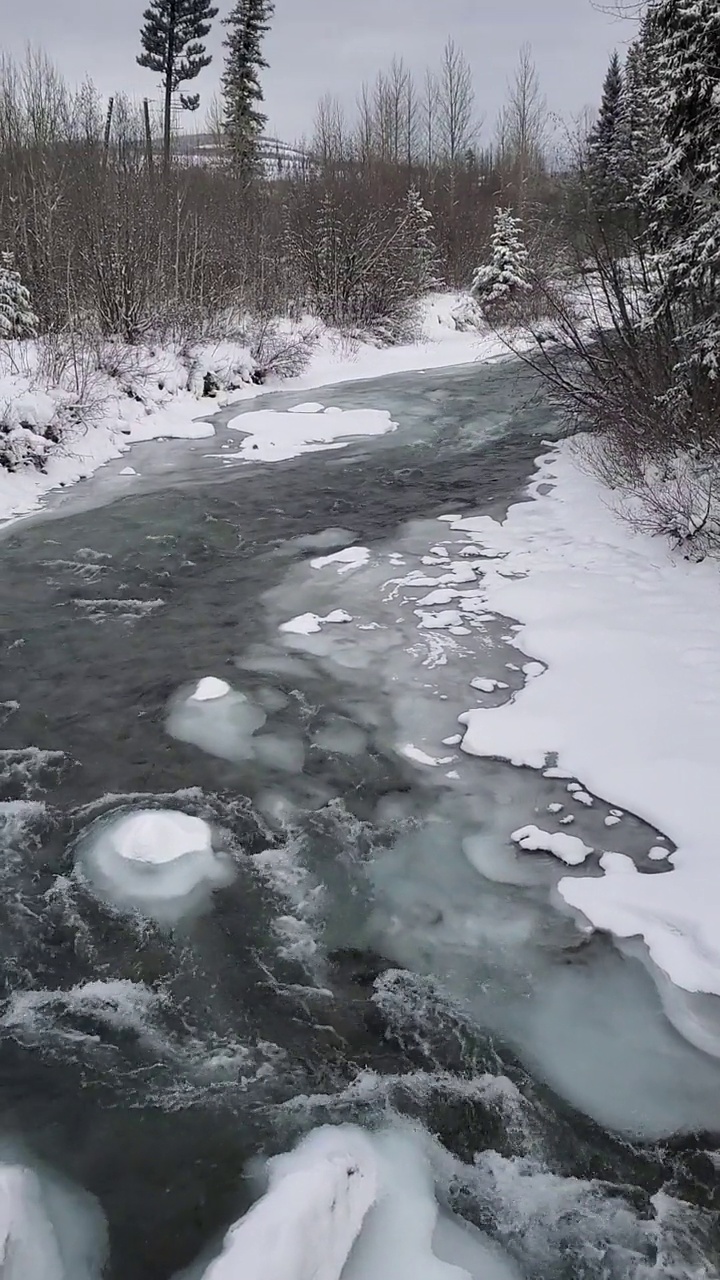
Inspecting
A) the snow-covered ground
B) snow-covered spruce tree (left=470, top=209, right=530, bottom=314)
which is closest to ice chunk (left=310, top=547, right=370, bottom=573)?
the snow-covered ground

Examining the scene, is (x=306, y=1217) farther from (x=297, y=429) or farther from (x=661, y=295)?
(x=297, y=429)

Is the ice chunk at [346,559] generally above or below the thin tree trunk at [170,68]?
below

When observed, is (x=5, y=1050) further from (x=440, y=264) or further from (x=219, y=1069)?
(x=440, y=264)

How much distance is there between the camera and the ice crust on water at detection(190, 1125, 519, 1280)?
216 centimetres

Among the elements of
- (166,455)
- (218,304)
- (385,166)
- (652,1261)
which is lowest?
(652,1261)

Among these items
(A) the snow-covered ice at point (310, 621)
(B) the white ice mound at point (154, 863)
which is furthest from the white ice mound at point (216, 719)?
(A) the snow-covered ice at point (310, 621)

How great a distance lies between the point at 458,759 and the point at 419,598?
7.22 feet

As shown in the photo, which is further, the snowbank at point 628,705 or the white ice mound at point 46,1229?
the snowbank at point 628,705

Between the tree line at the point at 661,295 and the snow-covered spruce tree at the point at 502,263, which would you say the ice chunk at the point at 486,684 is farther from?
the snow-covered spruce tree at the point at 502,263

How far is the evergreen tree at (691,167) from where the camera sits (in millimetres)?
7125

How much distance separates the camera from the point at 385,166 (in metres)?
28.5

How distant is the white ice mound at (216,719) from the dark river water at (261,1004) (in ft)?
0.27

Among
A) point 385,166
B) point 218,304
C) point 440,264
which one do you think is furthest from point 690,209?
point 385,166

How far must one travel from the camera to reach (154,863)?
361 centimetres
